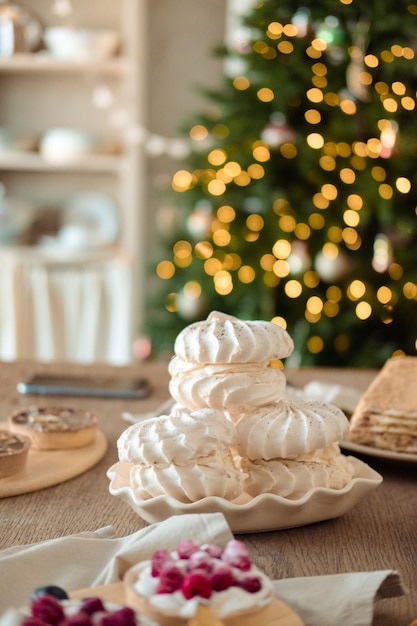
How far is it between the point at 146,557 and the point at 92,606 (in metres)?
0.19

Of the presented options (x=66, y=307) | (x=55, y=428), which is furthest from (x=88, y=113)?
(x=55, y=428)

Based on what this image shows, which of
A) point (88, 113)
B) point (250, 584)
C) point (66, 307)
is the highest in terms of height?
point (88, 113)

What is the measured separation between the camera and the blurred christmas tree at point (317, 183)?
2.86 m

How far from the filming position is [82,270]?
13.2 feet

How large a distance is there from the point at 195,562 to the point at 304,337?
2373mm

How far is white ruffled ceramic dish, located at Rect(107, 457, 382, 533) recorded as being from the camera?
876mm

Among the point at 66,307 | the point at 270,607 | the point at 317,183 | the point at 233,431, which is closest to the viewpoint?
the point at 270,607

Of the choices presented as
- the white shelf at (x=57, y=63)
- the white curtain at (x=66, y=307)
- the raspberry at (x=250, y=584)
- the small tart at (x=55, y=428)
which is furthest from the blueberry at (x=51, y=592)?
the white shelf at (x=57, y=63)

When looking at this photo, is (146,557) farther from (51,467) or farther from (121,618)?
(51,467)

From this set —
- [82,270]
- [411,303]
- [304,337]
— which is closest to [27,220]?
[82,270]

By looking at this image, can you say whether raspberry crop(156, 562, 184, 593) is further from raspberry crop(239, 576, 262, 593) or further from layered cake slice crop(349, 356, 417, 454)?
layered cake slice crop(349, 356, 417, 454)

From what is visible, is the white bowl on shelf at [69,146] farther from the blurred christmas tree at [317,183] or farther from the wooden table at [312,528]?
the wooden table at [312,528]

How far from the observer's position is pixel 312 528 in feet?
3.12

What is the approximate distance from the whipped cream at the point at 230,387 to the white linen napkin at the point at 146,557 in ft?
0.49
